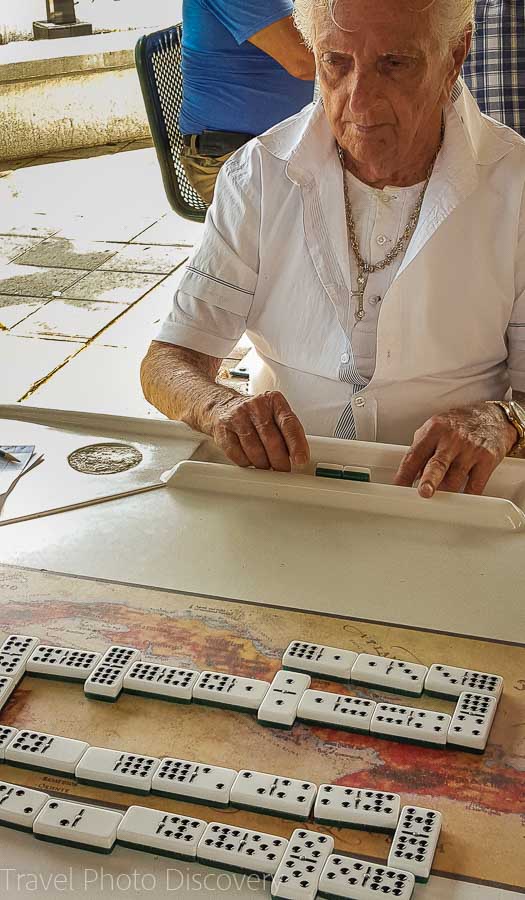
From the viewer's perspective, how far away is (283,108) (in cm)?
342

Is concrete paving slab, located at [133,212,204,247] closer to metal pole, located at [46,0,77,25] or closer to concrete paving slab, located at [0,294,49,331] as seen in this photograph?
concrete paving slab, located at [0,294,49,331]

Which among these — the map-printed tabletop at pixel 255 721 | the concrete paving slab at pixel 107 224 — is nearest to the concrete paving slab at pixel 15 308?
the concrete paving slab at pixel 107 224

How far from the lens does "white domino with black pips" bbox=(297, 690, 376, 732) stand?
41.3 inches

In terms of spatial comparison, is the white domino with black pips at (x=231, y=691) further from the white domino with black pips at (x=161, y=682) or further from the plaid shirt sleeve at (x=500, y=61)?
the plaid shirt sleeve at (x=500, y=61)

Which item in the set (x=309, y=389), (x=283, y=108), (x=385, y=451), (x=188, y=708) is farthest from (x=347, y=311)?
(x=283, y=108)

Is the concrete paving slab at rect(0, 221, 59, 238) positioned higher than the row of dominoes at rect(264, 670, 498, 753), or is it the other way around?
the row of dominoes at rect(264, 670, 498, 753)

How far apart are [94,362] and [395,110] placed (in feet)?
8.27

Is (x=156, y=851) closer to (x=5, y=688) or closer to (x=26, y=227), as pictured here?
(x=5, y=688)

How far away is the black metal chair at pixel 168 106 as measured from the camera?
335 centimetres

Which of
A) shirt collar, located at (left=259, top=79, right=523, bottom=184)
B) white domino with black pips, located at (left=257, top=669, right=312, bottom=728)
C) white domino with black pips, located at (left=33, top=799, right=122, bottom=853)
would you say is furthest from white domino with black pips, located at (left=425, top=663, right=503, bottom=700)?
shirt collar, located at (left=259, top=79, right=523, bottom=184)

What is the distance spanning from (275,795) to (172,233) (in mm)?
4859

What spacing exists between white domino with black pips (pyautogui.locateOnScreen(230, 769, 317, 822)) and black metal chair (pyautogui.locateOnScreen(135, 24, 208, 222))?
9.10 ft

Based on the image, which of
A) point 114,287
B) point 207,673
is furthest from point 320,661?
point 114,287

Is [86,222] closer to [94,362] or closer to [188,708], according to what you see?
[94,362]
